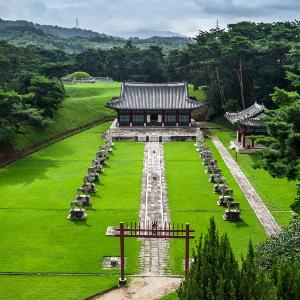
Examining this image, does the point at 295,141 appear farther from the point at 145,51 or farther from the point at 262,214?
the point at 145,51

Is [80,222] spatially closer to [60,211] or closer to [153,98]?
[60,211]

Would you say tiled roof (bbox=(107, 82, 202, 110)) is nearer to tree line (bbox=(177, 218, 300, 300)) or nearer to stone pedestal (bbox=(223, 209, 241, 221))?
stone pedestal (bbox=(223, 209, 241, 221))

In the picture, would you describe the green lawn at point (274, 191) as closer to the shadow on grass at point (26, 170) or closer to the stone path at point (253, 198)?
the stone path at point (253, 198)

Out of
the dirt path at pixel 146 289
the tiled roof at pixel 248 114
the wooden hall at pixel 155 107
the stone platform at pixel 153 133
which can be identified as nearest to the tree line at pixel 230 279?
the dirt path at pixel 146 289

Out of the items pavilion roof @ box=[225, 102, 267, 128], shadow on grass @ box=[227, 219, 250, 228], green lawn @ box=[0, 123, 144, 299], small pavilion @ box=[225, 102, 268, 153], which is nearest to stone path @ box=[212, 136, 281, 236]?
shadow on grass @ box=[227, 219, 250, 228]

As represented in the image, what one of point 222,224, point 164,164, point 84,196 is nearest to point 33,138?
point 164,164

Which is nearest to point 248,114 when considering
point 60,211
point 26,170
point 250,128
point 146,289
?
point 250,128
